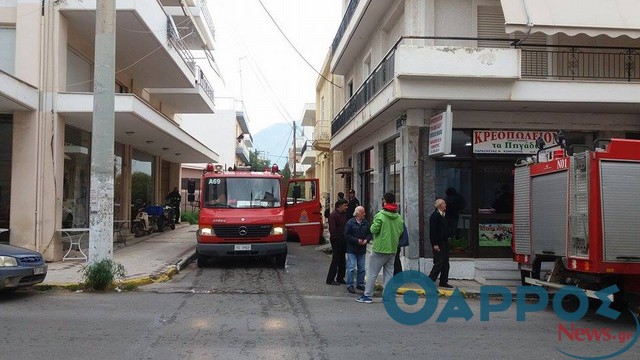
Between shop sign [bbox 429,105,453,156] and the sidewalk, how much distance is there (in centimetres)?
638

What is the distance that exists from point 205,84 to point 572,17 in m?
16.8

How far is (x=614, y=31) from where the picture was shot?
11.1m

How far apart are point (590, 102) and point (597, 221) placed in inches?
172

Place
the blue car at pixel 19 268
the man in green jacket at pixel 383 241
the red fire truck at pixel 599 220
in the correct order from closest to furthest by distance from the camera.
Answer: the red fire truck at pixel 599 220 < the blue car at pixel 19 268 < the man in green jacket at pixel 383 241

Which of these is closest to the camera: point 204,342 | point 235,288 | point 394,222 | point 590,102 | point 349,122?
point 204,342

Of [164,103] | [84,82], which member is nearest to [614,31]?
A: [84,82]

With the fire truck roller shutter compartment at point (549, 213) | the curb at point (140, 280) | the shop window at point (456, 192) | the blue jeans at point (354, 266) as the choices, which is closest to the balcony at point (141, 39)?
the curb at point (140, 280)

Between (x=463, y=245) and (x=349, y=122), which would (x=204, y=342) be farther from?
(x=349, y=122)

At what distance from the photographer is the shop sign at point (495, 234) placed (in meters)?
12.8

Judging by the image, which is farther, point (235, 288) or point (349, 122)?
point (349, 122)

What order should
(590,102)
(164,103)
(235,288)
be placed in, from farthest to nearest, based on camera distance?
(164,103) < (590,102) < (235,288)

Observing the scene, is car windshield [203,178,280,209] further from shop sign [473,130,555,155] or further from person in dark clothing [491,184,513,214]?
person in dark clothing [491,184,513,214]

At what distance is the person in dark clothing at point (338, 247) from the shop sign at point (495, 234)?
336 cm

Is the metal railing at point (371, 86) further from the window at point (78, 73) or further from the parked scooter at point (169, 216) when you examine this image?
the parked scooter at point (169, 216)
